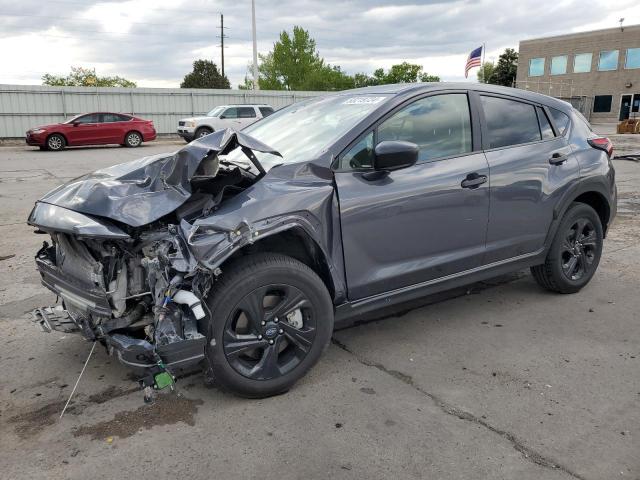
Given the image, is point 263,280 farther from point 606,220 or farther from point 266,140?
point 606,220

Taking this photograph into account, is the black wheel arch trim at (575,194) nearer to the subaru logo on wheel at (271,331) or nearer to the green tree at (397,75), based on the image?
the subaru logo on wheel at (271,331)

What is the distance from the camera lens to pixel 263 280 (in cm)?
290

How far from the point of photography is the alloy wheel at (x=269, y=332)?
2934 mm

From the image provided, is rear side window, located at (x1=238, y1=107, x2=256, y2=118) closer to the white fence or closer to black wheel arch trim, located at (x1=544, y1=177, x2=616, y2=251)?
the white fence

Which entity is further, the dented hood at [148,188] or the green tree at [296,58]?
the green tree at [296,58]

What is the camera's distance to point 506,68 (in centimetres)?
7088

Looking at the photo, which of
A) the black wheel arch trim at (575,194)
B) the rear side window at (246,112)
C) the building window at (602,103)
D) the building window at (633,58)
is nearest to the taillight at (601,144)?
the black wheel arch trim at (575,194)

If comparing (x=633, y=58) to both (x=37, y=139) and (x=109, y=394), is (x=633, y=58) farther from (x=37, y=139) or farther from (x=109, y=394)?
(x=109, y=394)

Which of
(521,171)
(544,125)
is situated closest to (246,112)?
(544,125)

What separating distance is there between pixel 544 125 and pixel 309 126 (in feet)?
6.65

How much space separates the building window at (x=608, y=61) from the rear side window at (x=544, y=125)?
1987 inches

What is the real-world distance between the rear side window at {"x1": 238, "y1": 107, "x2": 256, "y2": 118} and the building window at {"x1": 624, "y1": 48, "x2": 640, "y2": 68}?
37999 mm

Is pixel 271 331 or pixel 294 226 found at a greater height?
pixel 294 226

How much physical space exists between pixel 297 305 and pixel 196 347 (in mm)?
610
